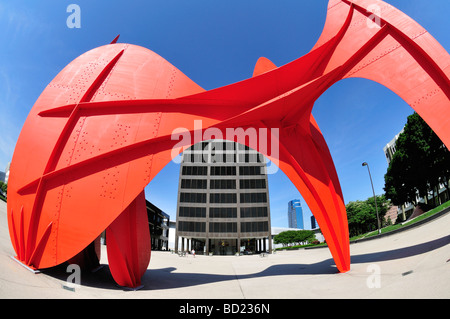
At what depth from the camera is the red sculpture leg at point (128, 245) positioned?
7336 millimetres

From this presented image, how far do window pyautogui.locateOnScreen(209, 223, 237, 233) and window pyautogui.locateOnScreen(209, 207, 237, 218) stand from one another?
5.94 ft

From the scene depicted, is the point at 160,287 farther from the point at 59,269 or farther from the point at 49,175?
the point at 49,175

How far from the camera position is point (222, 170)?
53.2m

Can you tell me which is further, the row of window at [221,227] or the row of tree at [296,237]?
the row of tree at [296,237]

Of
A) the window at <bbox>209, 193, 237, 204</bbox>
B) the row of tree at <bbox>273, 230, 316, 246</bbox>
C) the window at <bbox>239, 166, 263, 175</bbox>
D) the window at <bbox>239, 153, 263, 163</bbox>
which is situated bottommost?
the row of tree at <bbox>273, 230, 316, 246</bbox>

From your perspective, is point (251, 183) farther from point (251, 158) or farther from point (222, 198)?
point (222, 198)

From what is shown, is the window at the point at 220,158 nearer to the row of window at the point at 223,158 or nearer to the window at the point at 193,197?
the row of window at the point at 223,158

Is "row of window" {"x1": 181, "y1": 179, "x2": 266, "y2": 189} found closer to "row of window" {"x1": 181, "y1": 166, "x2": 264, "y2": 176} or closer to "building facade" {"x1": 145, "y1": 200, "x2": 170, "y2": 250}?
"row of window" {"x1": 181, "y1": 166, "x2": 264, "y2": 176}

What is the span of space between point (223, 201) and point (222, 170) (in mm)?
7983

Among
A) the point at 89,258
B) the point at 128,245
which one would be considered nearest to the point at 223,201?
the point at 89,258

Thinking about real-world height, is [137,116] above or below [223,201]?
above

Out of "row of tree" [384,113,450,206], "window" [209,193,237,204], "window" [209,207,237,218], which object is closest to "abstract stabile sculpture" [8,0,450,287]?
"row of tree" [384,113,450,206]

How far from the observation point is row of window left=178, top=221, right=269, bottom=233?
47969 mm

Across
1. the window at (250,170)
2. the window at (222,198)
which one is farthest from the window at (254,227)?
the window at (250,170)
